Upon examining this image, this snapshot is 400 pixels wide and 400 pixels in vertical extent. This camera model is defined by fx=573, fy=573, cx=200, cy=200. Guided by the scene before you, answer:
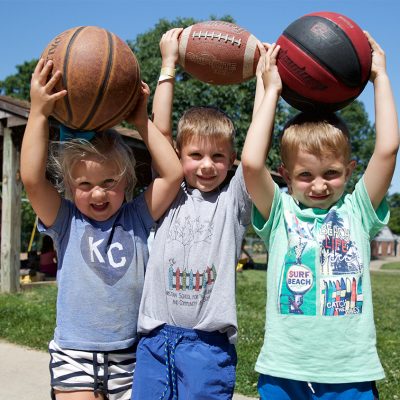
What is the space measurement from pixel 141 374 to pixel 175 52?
1.59 m

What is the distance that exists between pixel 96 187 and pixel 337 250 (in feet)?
3.72

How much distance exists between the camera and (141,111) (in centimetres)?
274

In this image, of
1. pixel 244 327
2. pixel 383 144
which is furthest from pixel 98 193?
pixel 244 327

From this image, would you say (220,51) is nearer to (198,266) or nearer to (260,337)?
(198,266)

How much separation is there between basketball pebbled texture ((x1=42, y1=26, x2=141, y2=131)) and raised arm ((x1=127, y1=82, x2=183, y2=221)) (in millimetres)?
74

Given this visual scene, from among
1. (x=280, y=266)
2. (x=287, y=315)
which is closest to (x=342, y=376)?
(x=287, y=315)

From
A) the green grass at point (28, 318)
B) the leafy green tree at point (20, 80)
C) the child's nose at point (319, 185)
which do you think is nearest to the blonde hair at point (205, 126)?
the child's nose at point (319, 185)

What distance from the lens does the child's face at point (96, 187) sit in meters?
2.69

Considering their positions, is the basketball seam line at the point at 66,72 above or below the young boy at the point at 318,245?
above

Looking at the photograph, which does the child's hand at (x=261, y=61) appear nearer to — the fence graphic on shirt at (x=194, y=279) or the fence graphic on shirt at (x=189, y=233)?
the fence graphic on shirt at (x=189, y=233)

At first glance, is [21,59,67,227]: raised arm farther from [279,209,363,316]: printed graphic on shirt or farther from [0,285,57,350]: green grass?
[0,285,57,350]: green grass

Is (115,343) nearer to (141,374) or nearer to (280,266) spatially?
(141,374)

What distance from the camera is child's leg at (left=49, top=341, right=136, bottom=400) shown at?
101 inches

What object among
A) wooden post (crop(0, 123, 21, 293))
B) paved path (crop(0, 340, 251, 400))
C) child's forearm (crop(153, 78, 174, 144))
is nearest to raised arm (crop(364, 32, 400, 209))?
child's forearm (crop(153, 78, 174, 144))
